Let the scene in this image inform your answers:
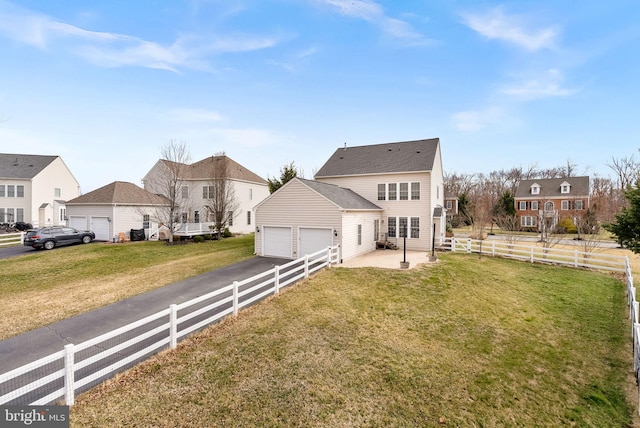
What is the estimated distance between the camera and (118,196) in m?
24.5

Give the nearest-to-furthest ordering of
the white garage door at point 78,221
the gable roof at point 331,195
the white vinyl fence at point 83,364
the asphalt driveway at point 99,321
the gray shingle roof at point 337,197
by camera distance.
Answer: the white vinyl fence at point 83,364 < the asphalt driveway at point 99,321 < the gable roof at point 331,195 < the gray shingle roof at point 337,197 < the white garage door at point 78,221

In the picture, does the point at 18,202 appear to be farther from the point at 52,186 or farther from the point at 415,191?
the point at 415,191

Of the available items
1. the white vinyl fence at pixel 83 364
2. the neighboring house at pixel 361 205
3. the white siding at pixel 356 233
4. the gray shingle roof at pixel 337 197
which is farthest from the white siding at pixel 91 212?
the white vinyl fence at pixel 83 364

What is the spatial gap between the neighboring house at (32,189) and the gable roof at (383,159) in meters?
33.6

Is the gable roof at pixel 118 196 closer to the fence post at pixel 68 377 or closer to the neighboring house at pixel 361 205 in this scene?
the neighboring house at pixel 361 205

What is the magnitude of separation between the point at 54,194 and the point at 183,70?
102 feet

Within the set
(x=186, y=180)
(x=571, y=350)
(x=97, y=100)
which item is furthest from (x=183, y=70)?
(x=571, y=350)

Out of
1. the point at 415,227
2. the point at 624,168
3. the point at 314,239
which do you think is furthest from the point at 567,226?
the point at 314,239

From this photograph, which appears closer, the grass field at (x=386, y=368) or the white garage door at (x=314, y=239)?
→ the grass field at (x=386, y=368)

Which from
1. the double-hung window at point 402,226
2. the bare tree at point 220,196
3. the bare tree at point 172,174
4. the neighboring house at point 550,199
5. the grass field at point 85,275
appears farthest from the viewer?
the neighboring house at point 550,199

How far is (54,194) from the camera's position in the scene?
35.2 m

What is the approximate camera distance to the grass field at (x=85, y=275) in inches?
355

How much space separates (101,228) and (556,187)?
56.1m

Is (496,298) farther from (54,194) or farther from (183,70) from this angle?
(54,194)
